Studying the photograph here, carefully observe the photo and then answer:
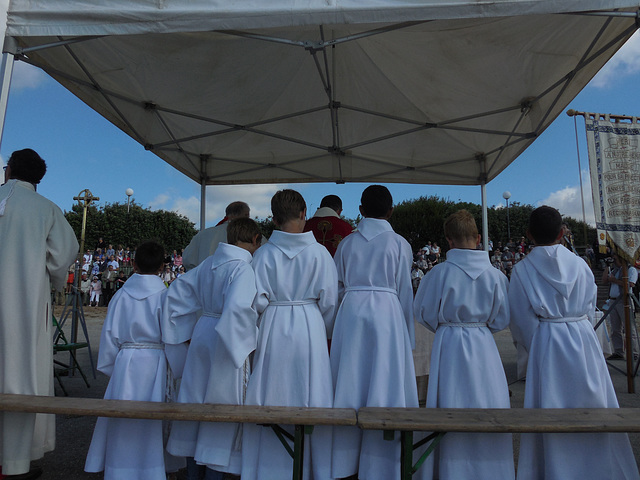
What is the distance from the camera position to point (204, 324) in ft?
9.52

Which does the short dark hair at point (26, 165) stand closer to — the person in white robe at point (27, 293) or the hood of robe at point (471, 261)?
the person in white robe at point (27, 293)

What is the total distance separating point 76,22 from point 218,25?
101cm

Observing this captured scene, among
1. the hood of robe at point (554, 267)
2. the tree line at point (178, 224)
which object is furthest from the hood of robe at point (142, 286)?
the tree line at point (178, 224)

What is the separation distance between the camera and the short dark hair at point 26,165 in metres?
3.33

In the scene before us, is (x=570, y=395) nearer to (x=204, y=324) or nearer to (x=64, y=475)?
(x=204, y=324)

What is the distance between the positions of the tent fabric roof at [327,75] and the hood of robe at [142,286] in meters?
1.71

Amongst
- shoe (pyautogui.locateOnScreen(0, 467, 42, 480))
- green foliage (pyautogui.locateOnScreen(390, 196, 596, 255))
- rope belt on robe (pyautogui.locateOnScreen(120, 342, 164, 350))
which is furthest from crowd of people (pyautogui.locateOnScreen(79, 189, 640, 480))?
green foliage (pyautogui.locateOnScreen(390, 196, 596, 255))

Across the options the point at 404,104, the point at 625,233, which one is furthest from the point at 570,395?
the point at 404,104

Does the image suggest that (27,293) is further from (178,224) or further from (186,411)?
(178,224)

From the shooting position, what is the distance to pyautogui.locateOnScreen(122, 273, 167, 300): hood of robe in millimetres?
3068

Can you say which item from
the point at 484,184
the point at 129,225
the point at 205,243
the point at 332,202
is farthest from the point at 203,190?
the point at 129,225

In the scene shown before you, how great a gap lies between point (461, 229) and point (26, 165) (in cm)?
304

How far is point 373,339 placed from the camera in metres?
2.89

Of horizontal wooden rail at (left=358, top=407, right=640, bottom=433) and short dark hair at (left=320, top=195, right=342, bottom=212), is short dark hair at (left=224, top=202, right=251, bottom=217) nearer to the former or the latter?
short dark hair at (left=320, top=195, right=342, bottom=212)
